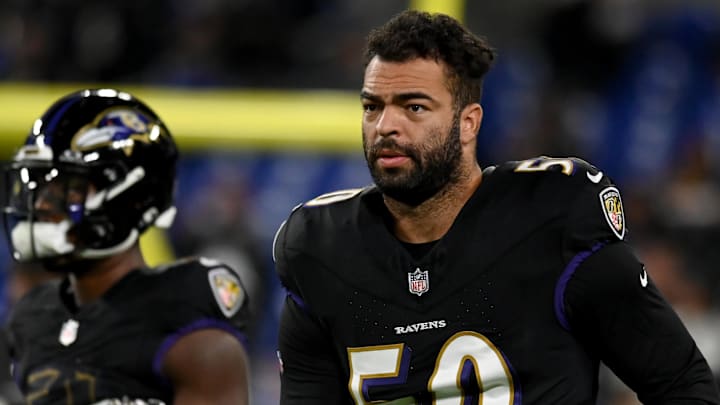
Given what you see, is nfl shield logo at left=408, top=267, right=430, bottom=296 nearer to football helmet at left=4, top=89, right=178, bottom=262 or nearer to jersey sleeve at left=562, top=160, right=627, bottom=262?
jersey sleeve at left=562, top=160, right=627, bottom=262

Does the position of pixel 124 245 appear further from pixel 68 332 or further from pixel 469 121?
pixel 469 121

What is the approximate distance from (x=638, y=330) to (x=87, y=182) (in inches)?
44.5

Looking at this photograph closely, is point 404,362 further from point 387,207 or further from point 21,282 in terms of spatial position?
point 21,282

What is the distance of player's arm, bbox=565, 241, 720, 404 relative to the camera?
2203 millimetres

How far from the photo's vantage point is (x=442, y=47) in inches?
91.2

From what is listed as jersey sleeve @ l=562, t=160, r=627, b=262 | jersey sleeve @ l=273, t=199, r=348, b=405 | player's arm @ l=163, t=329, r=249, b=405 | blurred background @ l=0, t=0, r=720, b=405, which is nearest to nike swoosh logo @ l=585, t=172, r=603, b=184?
jersey sleeve @ l=562, t=160, r=627, b=262

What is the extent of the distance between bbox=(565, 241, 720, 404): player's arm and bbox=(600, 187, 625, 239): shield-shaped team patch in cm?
5

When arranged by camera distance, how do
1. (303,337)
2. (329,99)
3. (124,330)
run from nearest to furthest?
1. (303,337)
2. (124,330)
3. (329,99)

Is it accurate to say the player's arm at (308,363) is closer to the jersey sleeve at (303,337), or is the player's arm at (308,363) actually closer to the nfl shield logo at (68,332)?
the jersey sleeve at (303,337)

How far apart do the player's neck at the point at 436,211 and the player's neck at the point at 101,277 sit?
625 mm

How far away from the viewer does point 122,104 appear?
280cm

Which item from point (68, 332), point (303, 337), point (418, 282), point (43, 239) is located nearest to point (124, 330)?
point (68, 332)

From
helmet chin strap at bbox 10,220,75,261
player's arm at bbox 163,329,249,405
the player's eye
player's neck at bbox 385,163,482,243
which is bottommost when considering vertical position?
player's arm at bbox 163,329,249,405

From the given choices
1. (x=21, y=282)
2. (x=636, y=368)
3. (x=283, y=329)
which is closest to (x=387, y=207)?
(x=283, y=329)
